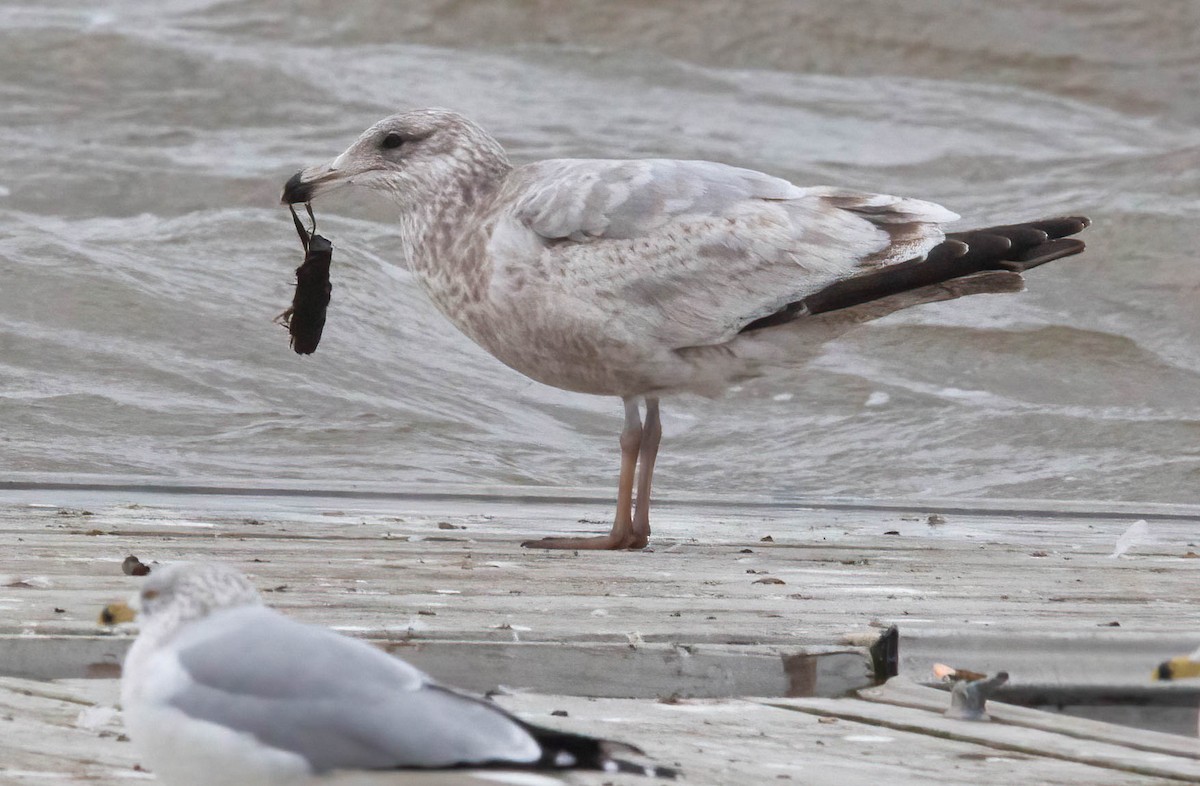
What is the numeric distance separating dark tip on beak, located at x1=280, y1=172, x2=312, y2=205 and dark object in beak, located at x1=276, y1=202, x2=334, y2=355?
1.07ft

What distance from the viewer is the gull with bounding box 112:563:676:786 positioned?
1717 millimetres

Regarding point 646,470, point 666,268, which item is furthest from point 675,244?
point 646,470

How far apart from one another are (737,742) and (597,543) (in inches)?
91.3

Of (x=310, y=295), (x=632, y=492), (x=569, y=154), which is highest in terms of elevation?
(x=569, y=154)

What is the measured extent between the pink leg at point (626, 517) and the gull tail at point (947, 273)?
443mm

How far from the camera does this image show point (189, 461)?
29.8ft

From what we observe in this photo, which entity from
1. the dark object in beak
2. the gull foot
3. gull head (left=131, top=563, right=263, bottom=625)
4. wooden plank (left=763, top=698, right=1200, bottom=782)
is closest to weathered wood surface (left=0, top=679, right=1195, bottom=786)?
wooden plank (left=763, top=698, right=1200, bottom=782)

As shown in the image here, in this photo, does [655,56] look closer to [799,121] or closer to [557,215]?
[799,121]

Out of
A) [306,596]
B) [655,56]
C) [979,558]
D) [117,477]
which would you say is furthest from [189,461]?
[655,56]

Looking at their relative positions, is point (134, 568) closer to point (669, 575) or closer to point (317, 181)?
point (669, 575)

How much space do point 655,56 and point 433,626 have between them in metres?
24.1

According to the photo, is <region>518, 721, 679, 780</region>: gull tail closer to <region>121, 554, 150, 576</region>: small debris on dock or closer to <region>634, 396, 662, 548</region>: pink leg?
<region>121, 554, 150, 576</region>: small debris on dock

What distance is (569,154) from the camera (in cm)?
2028

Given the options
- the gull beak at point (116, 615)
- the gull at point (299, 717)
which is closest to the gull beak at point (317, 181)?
the gull beak at point (116, 615)
